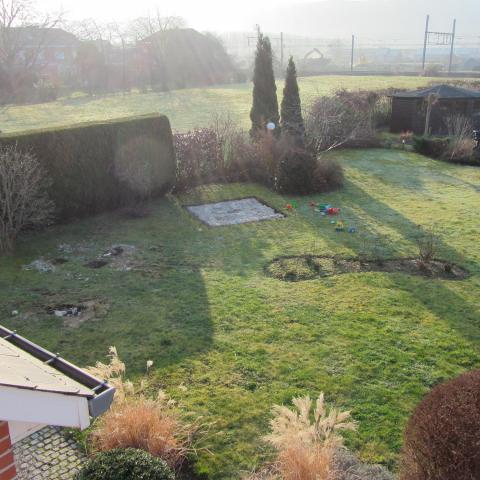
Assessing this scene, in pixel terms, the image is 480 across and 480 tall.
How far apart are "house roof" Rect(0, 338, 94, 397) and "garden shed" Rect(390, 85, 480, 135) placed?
20.2 m

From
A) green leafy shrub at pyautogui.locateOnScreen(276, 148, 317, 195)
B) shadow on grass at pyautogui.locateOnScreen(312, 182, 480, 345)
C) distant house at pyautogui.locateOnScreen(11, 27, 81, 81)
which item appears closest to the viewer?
shadow on grass at pyautogui.locateOnScreen(312, 182, 480, 345)

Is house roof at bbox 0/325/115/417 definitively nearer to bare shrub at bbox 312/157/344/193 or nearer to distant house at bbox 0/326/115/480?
distant house at bbox 0/326/115/480

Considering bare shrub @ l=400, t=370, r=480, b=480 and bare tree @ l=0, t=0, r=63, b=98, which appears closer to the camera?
bare shrub @ l=400, t=370, r=480, b=480

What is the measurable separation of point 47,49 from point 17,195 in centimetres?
4007

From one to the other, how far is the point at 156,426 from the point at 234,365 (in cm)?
162

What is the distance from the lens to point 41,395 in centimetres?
203

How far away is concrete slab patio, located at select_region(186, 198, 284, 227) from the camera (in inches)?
435

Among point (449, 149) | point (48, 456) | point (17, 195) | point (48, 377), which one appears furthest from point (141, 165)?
point (449, 149)

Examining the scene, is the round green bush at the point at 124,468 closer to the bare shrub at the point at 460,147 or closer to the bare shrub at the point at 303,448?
the bare shrub at the point at 303,448

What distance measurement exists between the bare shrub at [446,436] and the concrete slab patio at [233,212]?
756cm

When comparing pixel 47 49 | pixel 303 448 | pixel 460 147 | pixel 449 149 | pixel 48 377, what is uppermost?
pixel 47 49

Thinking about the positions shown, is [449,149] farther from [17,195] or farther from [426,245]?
[17,195]

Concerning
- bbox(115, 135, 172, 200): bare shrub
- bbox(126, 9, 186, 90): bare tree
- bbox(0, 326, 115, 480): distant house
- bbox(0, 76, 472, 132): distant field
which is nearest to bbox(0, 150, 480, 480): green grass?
bbox(115, 135, 172, 200): bare shrub

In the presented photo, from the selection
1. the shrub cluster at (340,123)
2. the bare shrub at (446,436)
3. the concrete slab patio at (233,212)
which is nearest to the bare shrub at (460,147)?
the shrub cluster at (340,123)
